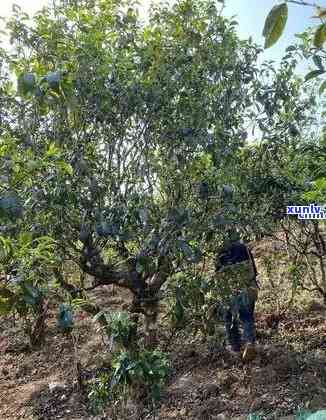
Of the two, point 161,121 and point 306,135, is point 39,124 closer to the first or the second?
point 161,121

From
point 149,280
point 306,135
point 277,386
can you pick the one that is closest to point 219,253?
point 149,280

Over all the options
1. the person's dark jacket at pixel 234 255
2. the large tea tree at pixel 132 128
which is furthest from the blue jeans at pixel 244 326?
the large tea tree at pixel 132 128

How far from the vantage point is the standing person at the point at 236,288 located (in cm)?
411

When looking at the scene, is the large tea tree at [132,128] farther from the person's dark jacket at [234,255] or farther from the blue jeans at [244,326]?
the blue jeans at [244,326]

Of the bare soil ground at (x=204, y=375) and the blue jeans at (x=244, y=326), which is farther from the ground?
the blue jeans at (x=244, y=326)

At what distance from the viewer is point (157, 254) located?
4051 mm

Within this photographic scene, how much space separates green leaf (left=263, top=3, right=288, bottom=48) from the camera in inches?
47.3

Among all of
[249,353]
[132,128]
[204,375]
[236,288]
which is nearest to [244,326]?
[249,353]

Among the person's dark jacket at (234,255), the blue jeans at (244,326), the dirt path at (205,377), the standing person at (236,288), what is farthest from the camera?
the blue jeans at (244,326)

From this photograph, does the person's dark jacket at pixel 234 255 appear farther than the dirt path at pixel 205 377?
Yes

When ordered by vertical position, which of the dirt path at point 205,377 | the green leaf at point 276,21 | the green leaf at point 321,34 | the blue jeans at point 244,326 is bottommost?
the dirt path at point 205,377

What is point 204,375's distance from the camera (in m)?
4.97

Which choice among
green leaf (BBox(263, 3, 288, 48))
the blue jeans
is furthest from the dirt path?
green leaf (BBox(263, 3, 288, 48))

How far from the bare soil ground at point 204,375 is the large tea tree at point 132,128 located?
1.05m
